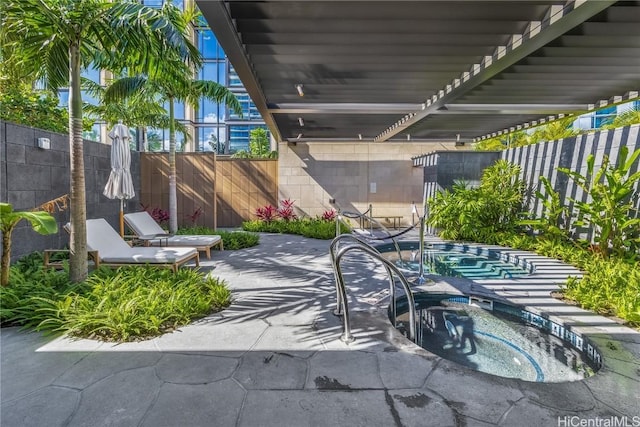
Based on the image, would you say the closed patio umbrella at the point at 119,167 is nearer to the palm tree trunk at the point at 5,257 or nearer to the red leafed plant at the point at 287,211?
the palm tree trunk at the point at 5,257

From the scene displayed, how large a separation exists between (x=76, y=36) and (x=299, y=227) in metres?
7.09

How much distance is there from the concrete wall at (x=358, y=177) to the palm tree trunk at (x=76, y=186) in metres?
8.32

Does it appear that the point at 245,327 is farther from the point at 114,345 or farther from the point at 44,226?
the point at 44,226

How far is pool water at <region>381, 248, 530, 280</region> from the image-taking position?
6113 mm

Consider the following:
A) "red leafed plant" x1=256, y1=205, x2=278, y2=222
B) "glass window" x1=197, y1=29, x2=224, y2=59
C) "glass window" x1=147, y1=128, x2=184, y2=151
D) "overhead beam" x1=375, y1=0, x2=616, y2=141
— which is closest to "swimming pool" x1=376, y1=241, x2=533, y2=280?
"overhead beam" x1=375, y1=0, x2=616, y2=141

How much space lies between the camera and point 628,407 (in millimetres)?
2207

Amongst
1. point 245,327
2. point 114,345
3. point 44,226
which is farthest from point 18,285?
point 245,327

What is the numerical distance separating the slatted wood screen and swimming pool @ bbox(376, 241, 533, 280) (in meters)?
5.43

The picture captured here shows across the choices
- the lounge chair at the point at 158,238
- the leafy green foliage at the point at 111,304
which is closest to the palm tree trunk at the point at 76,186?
the leafy green foliage at the point at 111,304

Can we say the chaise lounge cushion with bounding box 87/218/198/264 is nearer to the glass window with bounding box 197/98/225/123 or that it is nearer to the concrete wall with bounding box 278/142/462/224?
the concrete wall with bounding box 278/142/462/224

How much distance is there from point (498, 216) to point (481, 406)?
772 centimetres

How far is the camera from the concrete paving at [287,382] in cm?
212

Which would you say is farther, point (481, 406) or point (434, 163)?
point (434, 163)
